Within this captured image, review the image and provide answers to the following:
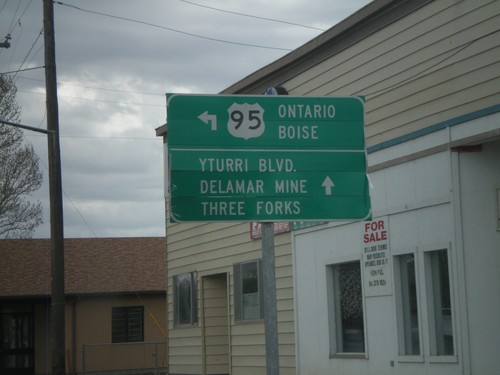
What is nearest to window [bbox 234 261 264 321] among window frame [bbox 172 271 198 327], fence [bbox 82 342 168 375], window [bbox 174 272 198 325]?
window frame [bbox 172 271 198 327]

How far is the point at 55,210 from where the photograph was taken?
1967 centimetres

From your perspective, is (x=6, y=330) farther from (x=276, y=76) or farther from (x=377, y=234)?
(x=377, y=234)

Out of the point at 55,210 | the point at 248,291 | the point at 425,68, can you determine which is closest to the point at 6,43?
the point at 55,210

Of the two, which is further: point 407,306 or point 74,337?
point 74,337

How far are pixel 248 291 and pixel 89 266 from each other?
18929 millimetres

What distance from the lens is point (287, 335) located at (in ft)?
53.9

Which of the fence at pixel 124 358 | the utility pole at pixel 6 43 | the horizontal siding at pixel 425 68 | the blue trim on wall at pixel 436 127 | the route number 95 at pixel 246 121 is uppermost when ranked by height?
the utility pole at pixel 6 43

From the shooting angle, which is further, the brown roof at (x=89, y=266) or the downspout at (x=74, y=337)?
the brown roof at (x=89, y=266)

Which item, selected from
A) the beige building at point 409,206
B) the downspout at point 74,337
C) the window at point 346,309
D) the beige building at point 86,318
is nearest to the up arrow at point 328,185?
the beige building at point 409,206

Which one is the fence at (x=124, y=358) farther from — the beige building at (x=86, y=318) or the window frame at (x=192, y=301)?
the window frame at (x=192, y=301)

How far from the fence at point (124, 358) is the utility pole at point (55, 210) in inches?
542

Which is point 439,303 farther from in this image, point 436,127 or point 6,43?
point 6,43

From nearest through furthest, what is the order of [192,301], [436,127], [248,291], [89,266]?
[436,127] → [248,291] → [192,301] → [89,266]

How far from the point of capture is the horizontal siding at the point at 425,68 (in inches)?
452
